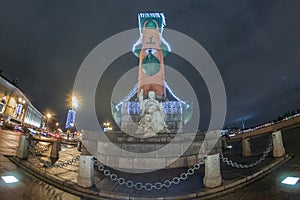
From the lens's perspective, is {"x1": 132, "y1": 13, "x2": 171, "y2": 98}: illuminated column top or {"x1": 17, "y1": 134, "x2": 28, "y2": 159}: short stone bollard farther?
{"x1": 132, "y1": 13, "x2": 171, "y2": 98}: illuminated column top

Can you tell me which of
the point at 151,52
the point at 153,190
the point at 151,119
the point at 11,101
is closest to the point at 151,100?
the point at 151,119

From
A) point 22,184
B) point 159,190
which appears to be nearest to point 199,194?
point 159,190

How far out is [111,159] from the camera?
789 cm

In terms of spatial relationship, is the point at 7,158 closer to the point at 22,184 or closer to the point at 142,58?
the point at 22,184

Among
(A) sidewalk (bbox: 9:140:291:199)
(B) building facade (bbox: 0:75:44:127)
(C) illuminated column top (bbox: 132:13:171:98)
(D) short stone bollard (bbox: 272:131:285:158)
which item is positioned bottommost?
(A) sidewalk (bbox: 9:140:291:199)

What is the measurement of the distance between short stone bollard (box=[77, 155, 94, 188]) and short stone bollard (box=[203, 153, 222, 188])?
3.67 m

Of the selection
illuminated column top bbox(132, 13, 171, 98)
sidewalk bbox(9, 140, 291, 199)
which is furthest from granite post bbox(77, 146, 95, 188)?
illuminated column top bbox(132, 13, 171, 98)

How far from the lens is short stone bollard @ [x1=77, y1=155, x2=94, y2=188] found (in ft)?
16.0

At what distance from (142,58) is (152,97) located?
1823 cm

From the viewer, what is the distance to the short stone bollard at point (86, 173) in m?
4.88

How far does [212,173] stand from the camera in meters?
4.76

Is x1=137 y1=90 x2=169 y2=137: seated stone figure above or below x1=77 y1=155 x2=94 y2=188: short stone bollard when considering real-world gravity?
above

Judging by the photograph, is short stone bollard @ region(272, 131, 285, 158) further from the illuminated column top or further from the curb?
the illuminated column top

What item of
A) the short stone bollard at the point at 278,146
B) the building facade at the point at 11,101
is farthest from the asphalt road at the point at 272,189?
the building facade at the point at 11,101
